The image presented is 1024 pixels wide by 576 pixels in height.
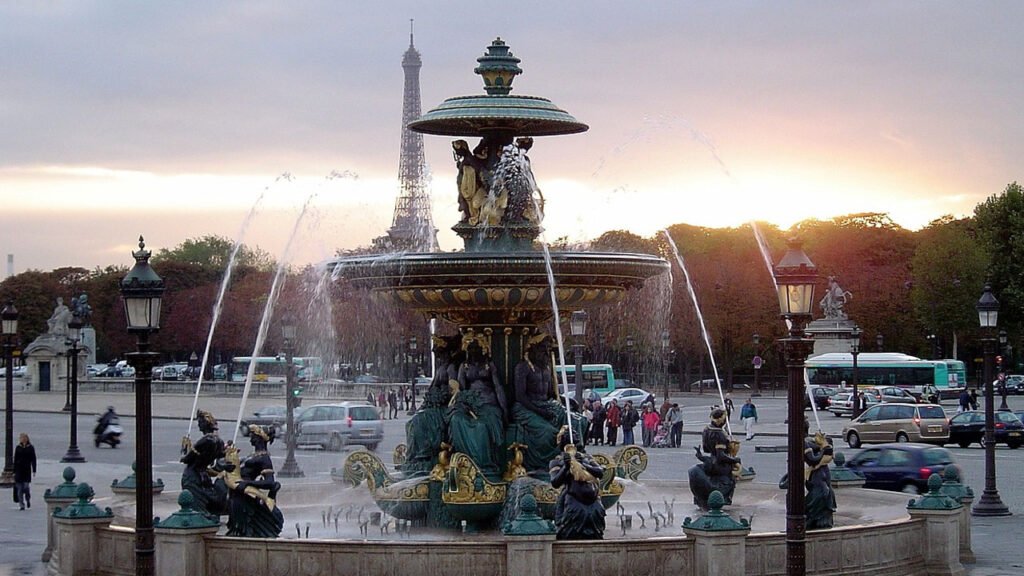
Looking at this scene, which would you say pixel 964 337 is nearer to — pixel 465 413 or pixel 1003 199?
pixel 1003 199

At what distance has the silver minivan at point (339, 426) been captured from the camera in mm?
36625

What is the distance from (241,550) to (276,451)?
82.5ft

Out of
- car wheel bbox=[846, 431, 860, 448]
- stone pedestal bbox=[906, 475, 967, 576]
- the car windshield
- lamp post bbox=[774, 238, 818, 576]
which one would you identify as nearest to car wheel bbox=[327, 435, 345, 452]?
car wheel bbox=[846, 431, 860, 448]

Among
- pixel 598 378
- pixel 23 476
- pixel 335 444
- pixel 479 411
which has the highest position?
pixel 479 411

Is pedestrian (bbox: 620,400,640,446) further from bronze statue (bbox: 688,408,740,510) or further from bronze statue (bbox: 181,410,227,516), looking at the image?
bronze statue (bbox: 181,410,227,516)

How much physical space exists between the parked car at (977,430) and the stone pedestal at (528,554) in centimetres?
2872

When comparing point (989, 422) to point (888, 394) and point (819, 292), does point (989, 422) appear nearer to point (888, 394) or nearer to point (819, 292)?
point (888, 394)

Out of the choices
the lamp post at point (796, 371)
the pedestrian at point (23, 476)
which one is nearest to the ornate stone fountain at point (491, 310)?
the lamp post at point (796, 371)

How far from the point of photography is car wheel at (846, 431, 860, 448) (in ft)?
131

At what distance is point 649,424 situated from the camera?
40.2 metres

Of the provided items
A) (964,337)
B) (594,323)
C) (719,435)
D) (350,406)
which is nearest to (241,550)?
(719,435)

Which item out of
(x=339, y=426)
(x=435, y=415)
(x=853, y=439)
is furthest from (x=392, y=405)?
(x=435, y=415)

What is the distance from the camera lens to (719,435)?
656 inches

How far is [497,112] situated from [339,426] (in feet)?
69.5
